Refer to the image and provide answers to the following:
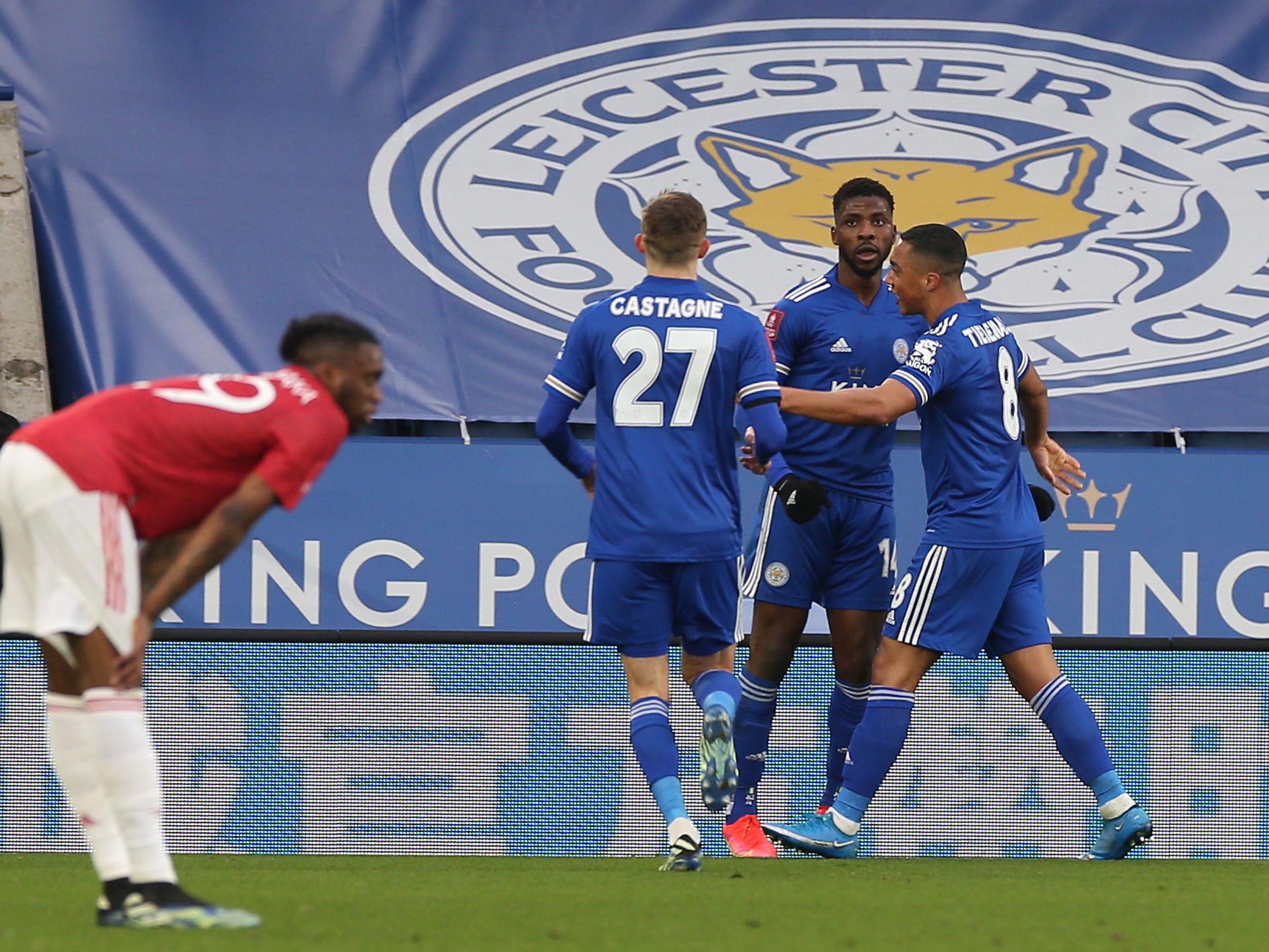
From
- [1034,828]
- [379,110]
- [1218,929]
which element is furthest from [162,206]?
[1218,929]

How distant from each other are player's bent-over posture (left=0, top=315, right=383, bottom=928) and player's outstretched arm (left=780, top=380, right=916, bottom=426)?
194 cm

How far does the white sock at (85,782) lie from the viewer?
331 cm

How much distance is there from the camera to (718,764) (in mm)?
4484

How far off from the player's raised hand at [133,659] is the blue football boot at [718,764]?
65.5 inches

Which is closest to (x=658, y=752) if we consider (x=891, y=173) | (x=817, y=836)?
(x=817, y=836)

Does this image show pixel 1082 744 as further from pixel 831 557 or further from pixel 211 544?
pixel 211 544

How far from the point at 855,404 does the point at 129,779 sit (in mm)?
A: 2495

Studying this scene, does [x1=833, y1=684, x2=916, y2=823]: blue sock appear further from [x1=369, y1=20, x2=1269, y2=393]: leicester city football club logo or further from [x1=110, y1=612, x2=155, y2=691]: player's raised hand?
[x1=369, y1=20, x2=1269, y2=393]: leicester city football club logo

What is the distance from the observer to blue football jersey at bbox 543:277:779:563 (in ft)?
15.4

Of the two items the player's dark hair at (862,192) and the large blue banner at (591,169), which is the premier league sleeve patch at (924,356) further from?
the large blue banner at (591,169)

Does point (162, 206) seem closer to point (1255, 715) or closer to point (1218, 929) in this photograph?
point (1255, 715)

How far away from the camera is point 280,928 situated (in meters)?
3.28

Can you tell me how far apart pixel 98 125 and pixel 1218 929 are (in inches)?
309

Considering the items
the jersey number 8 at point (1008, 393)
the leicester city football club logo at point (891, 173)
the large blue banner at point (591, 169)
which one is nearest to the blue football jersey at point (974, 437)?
the jersey number 8 at point (1008, 393)
